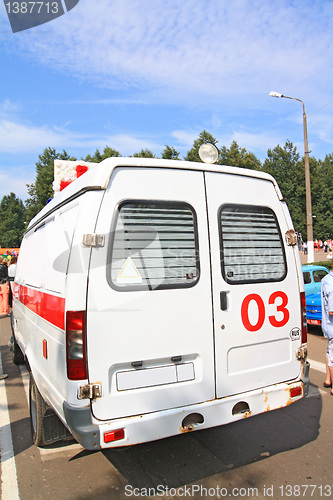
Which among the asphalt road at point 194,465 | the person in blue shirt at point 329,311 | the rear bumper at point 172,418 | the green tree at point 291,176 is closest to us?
the rear bumper at point 172,418

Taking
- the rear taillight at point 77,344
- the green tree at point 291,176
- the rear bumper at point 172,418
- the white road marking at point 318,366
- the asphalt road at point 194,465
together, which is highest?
the green tree at point 291,176

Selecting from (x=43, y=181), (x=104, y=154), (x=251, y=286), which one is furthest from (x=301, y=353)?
(x=43, y=181)

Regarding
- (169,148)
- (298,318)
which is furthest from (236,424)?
(169,148)

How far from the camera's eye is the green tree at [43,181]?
42719 millimetres

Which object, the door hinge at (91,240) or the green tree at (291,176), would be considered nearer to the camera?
the door hinge at (91,240)

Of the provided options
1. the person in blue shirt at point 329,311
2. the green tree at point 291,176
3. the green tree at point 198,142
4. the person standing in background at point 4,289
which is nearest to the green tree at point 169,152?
the green tree at point 198,142

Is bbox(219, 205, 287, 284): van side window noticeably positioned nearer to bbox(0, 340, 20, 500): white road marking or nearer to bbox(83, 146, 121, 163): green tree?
bbox(0, 340, 20, 500): white road marking

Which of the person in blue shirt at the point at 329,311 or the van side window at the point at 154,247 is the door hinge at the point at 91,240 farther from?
the person in blue shirt at the point at 329,311

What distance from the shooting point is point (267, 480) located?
2.98m

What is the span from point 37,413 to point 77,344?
1.36 metres

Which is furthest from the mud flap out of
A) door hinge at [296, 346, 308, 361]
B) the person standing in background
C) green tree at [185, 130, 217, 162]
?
green tree at [185, 130, 217, 162]

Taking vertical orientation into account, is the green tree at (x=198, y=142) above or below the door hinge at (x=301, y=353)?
above

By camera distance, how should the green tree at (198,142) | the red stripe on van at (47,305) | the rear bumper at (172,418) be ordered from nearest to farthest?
the rear bumper at (172,418), the red stripe on van at (47,305), the green tree at (198,142)

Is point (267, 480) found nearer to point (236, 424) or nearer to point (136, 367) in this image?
point (236, 424)
